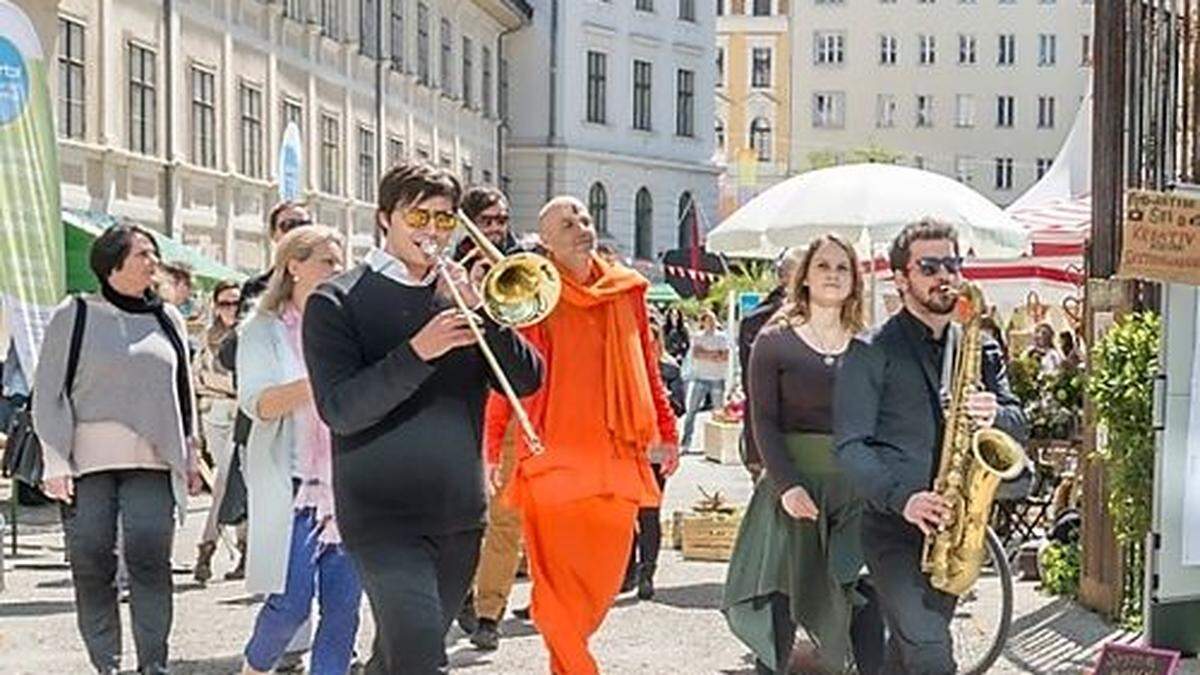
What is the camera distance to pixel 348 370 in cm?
578

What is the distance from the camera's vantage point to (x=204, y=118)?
2778 cm

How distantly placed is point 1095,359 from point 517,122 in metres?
48.8

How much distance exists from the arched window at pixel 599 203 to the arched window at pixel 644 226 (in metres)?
1.83

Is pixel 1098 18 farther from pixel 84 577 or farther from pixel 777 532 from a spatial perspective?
pixel 84 577

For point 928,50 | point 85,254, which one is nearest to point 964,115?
point 928,50

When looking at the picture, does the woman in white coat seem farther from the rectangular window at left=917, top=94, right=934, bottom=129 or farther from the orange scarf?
the rectangular window at left=917, top=94, right=934, bottom=129

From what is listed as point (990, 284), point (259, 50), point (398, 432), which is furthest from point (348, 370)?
point (259, 50)

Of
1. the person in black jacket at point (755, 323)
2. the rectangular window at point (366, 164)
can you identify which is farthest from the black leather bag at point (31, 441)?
the rectangular window at point (366, 164)

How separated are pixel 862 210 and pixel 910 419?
20.0 ft

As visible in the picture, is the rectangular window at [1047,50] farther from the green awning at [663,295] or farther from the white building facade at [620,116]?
the green awning at [663,295]

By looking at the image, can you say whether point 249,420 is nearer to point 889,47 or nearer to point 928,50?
point 889,47

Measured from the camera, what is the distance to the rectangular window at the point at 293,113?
32031 mm

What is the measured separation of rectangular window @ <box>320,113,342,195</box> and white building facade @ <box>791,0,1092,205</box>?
4941 centimetres

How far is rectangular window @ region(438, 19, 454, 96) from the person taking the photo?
151 ft
